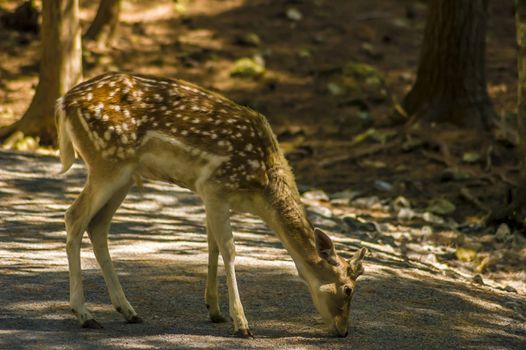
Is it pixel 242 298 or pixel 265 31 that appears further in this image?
pixel 265 31

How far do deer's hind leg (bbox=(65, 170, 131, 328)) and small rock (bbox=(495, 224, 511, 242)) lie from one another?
614 centimetres

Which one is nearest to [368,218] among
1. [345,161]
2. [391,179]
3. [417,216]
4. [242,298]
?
[417,216]

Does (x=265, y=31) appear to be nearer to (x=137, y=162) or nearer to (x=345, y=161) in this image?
(x=345, y=161)

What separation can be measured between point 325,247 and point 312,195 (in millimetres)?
6898

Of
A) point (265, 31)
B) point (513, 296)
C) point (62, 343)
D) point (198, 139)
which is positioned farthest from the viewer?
point (265, 31)

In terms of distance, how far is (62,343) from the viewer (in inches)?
250

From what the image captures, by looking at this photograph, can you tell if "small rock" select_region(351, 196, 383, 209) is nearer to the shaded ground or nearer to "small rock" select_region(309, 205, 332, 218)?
the shaded ground

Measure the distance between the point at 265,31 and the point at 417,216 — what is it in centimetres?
948

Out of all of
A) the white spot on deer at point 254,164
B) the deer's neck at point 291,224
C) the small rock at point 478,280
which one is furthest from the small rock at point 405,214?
the white spot on deer at point 254,164

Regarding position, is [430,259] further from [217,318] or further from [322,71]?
[322,71]

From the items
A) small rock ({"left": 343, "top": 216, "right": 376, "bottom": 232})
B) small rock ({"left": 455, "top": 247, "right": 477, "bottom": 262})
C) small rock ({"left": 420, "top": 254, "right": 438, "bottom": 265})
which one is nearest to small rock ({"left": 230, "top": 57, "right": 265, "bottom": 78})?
small rock ({"left": 343, "top": 216, "right": 376, "bottom": 232})

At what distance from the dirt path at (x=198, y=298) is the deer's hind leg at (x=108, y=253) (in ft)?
0.45

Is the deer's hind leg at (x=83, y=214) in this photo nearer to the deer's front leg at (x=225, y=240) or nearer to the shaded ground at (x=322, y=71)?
the deer's front leg at (x=225, y=240)

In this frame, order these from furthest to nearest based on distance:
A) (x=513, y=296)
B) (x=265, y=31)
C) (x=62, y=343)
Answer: (x=265, y=31), (x=513, y=296), (x=62, y=343)
